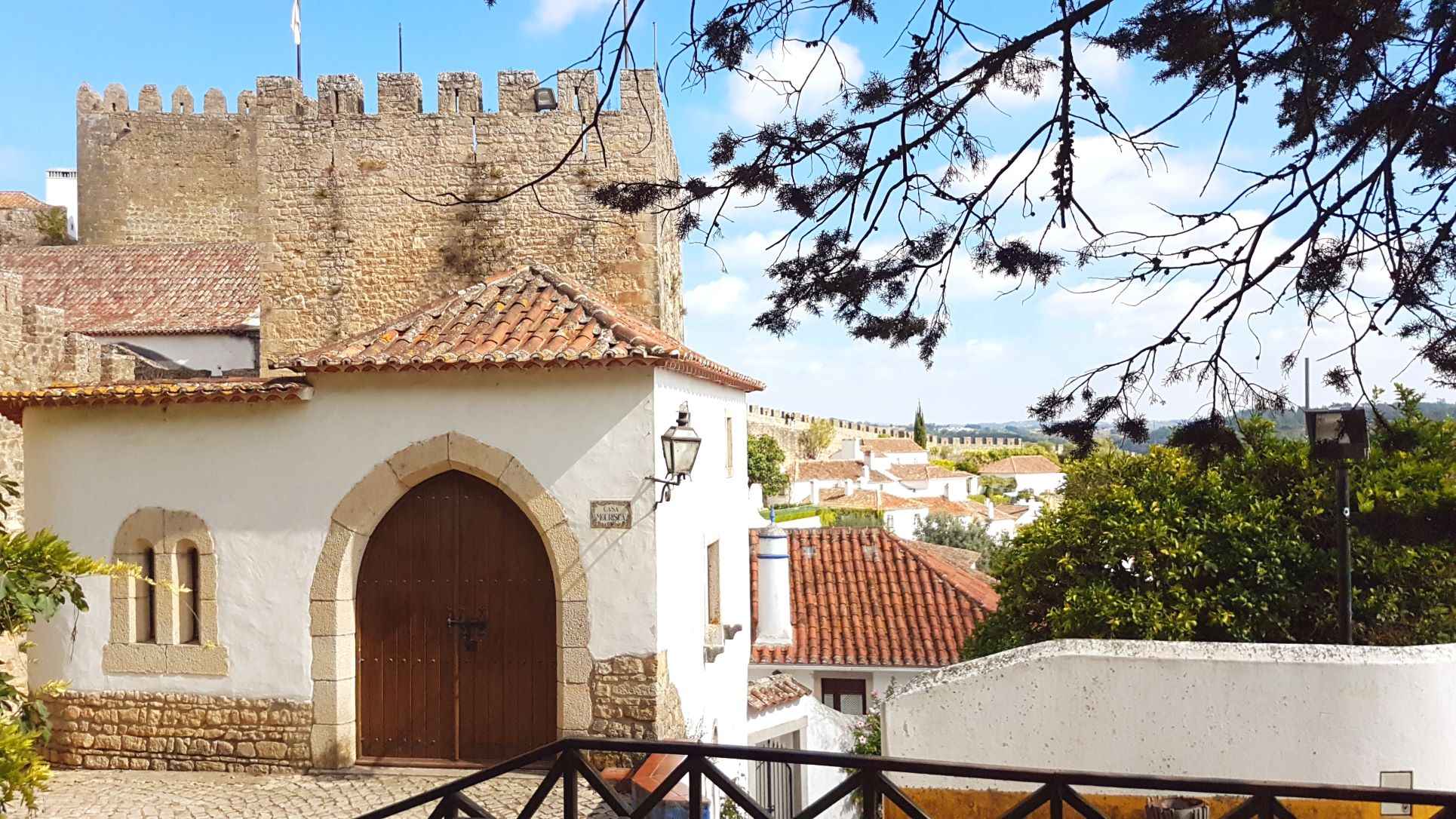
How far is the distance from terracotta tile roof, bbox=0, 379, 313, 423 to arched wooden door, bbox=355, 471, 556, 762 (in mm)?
1168

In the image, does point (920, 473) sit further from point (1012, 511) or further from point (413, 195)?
point (413, 195)

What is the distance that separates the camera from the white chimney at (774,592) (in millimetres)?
12570

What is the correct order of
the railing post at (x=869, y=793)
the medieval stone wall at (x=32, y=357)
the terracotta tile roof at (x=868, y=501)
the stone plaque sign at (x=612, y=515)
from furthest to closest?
the terracotta tile roof at (x=868, y=501) → the medieval stone wall at (x=32, y=357) → the stone plaque sign at (x=612, y=515) → the railing post at (x=869, y=793)

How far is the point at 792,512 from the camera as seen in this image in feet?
125

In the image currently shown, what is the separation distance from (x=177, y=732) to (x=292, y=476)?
208cm

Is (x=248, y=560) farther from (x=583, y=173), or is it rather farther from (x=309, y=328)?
(x=583, y=173)

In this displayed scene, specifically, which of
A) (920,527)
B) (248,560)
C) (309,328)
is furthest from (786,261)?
(920,527)

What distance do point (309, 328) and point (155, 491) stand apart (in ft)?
9.90

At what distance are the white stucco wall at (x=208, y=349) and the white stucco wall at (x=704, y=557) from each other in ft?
31.8

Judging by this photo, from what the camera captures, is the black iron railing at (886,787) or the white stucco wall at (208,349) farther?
the white stucco wall at (208,349)

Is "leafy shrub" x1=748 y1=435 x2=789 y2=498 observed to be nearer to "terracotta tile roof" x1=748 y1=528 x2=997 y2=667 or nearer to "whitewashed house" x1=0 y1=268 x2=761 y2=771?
"terracotta tile roof" x1=748 y1=528 x2=997 y2=667

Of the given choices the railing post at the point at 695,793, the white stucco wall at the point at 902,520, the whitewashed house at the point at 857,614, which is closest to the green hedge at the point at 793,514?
the white stucco wall at the point at 902,520

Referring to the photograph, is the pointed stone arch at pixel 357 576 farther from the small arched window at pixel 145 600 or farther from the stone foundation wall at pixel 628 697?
the small arched window at pixel 145 600

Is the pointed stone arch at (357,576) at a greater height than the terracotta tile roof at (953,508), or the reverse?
the pointed stone arch at (357,576)
